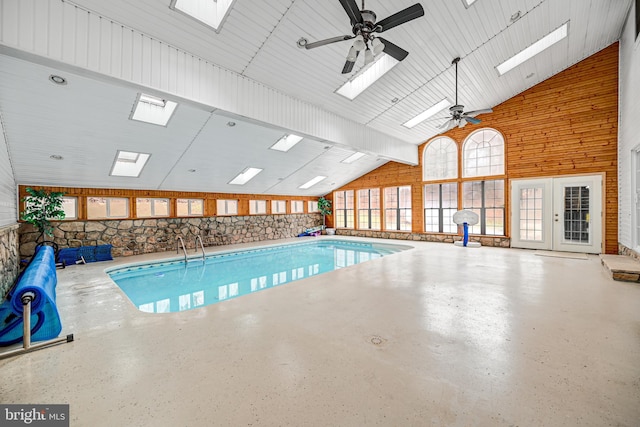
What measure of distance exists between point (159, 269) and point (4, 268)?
9.42ft

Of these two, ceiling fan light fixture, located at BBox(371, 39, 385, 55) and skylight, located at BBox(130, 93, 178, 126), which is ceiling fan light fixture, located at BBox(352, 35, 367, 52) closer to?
ceiling fan light fixture, located at BBox(371, 39, 385, 55)

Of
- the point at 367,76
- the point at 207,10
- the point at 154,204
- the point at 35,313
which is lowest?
the point at 35,313

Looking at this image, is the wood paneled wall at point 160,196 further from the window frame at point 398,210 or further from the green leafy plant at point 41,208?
the window frame at point 398,210

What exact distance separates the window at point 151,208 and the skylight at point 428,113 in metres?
7.99

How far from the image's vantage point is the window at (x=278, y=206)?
11.9 metres

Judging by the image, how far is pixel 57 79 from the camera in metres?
3.77

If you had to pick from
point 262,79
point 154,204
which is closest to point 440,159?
point 262,79

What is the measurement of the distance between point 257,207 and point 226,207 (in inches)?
52.7

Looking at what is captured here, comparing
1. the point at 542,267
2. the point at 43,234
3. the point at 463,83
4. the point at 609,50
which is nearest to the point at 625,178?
the point at 542,267

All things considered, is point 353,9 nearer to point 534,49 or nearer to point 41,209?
point 534,49

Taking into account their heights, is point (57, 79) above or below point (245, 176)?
above

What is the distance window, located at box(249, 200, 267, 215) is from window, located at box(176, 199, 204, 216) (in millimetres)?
1958

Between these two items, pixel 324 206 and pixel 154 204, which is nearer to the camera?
pixel 154 204

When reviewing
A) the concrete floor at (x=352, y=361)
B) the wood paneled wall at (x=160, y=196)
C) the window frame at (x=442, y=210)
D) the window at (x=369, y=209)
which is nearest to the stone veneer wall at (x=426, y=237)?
the window frame at (x=442, y=210)
